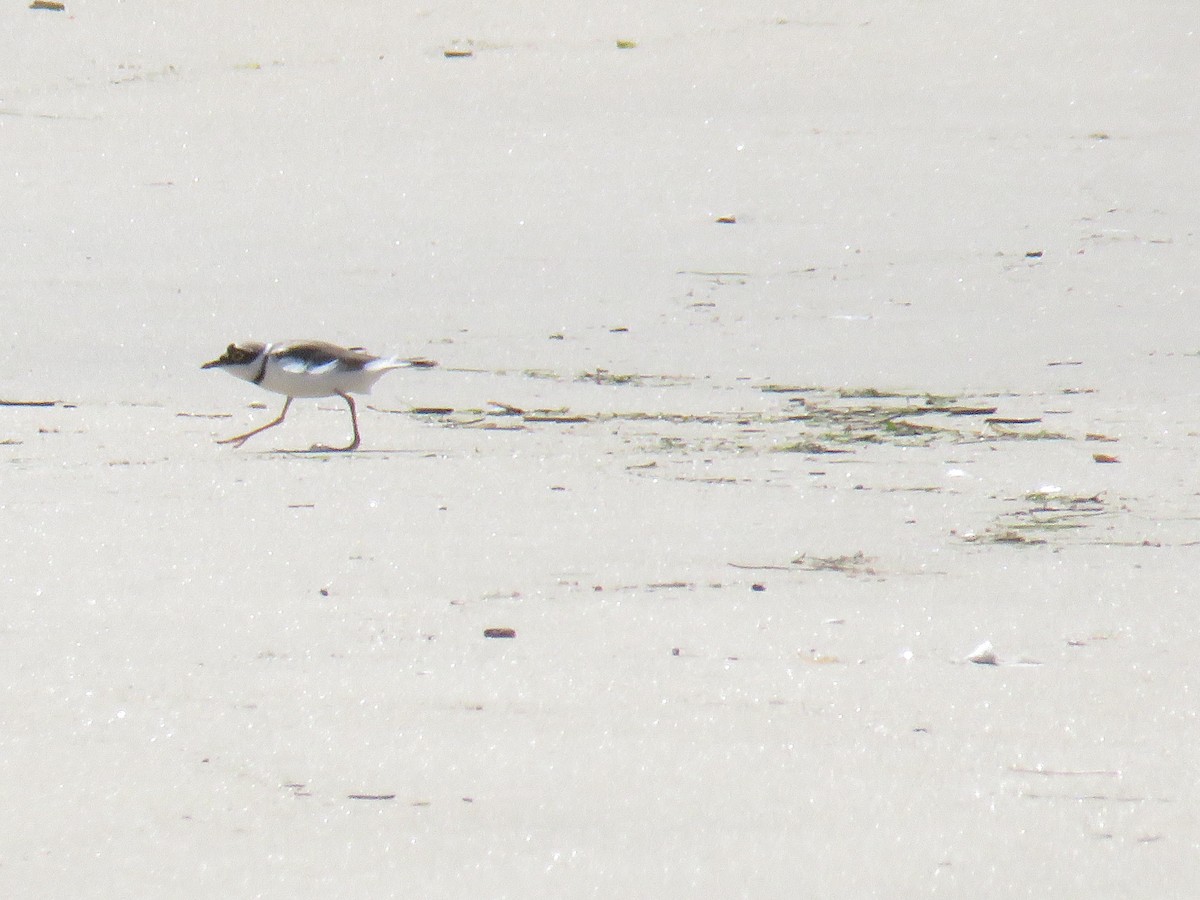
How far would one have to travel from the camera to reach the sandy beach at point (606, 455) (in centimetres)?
285

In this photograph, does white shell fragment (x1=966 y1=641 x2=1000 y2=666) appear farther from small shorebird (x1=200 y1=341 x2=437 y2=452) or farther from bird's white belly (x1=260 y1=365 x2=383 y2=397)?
bird's white belly (x1=260 y1=365 x2=383 y2=397)

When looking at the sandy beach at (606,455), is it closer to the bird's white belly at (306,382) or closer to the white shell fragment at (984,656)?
the white shell fragment at (984,656)

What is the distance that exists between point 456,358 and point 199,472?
179cm

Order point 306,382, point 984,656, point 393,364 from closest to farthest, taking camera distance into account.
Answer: point 984,656 → point 306,382 → point 393,364

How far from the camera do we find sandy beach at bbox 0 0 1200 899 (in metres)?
2.85

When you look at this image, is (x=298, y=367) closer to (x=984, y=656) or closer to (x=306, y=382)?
(x=306, y=382)

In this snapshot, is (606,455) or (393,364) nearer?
(606,455)

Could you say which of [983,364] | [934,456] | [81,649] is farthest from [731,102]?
[81,649]

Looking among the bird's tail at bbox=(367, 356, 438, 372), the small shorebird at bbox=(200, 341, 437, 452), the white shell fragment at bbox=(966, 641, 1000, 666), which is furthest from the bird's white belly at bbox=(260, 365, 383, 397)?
the white shell fragment at bbox=(966, 641, 1000, 666)

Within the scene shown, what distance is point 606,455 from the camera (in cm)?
551

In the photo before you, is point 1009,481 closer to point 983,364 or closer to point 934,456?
point 934,456

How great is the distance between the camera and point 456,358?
688cm

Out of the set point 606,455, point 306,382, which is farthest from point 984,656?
point 306,382

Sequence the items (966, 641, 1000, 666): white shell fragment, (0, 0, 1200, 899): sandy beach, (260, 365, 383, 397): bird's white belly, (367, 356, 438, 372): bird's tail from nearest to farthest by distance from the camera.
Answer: (0, 0, 1200, 899): sandy beach
(966, 641, 1000, 666): white shell fragment
(260, 365, 383, 397): bird's white belly
(367, 356, 438, 372): bird's tail
